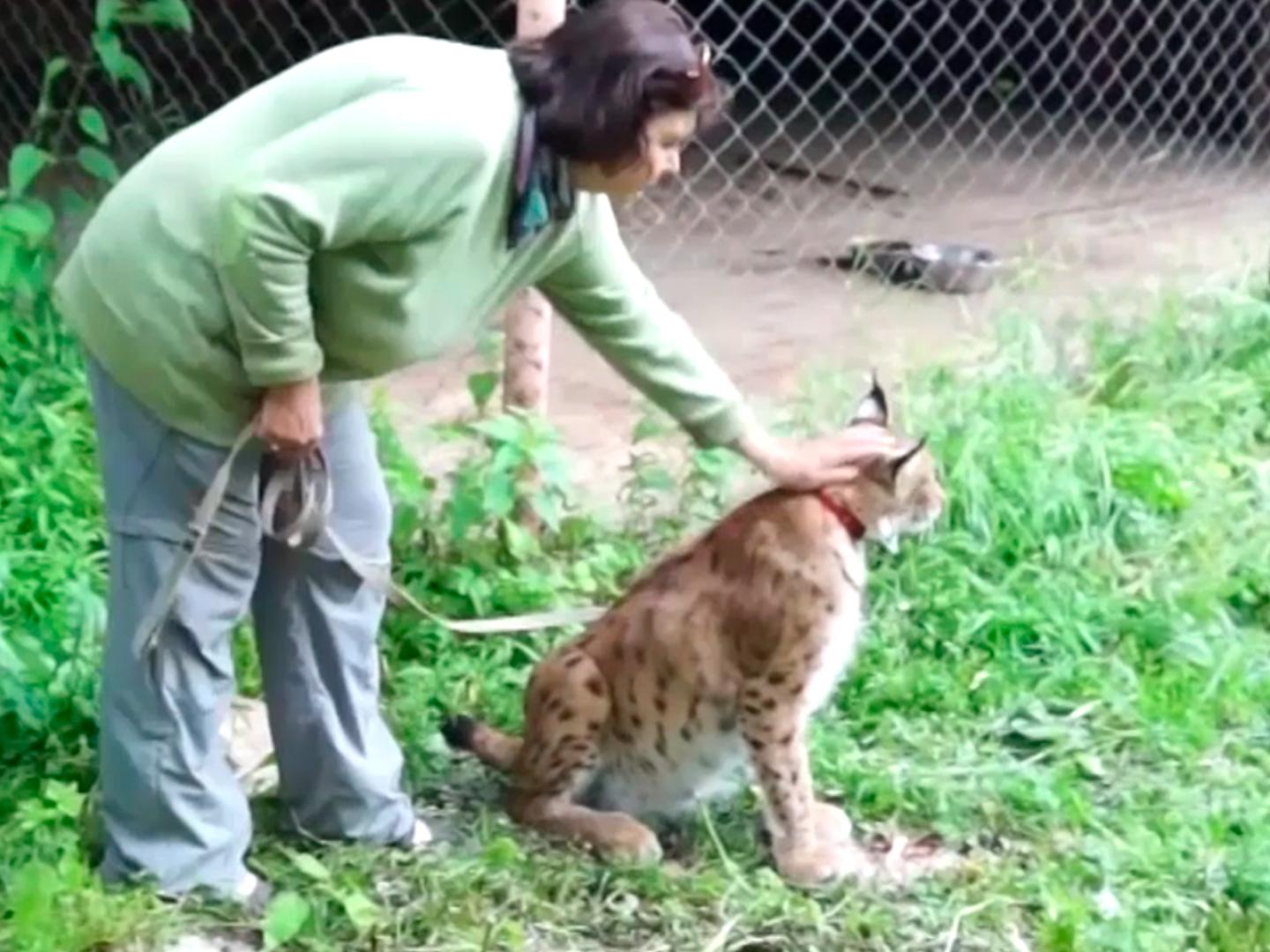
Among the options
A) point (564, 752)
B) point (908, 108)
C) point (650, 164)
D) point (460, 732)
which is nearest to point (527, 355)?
point (460, 732)

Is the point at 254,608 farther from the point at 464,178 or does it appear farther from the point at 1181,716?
the point at 1181,716

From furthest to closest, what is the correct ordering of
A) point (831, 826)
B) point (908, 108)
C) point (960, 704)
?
point (908, 108), point (960, 704), point (831, 826)

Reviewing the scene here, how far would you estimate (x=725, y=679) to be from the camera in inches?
163

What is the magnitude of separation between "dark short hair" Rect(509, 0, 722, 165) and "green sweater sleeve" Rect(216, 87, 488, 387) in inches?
5.7

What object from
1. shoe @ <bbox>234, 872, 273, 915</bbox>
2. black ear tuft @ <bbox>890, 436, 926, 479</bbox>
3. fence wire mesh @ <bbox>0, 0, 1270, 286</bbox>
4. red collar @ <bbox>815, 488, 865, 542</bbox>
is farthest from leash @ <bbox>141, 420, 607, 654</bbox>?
fence wire mesh @ <bbox>0, 0, 1270, 286</bbox>

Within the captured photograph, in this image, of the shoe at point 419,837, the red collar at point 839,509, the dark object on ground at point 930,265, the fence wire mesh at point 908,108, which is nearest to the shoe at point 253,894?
the shoe at point 419,837

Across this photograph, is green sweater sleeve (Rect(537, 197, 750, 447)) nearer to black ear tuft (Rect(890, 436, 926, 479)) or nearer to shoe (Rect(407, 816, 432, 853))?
black ear tuft (Rect(890, 436, 926, 479))

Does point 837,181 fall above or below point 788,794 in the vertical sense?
below

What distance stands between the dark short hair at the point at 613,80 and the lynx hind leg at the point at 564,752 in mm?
1170

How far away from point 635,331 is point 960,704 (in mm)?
→ 1297

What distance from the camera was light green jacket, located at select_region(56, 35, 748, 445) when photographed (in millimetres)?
3295

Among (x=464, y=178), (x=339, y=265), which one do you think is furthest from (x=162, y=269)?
(x=464, y=178)

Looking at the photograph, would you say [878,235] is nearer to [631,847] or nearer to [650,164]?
[631,847]

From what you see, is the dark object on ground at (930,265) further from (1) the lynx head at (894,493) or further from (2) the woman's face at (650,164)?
(2) the woman's face at (650,164)
